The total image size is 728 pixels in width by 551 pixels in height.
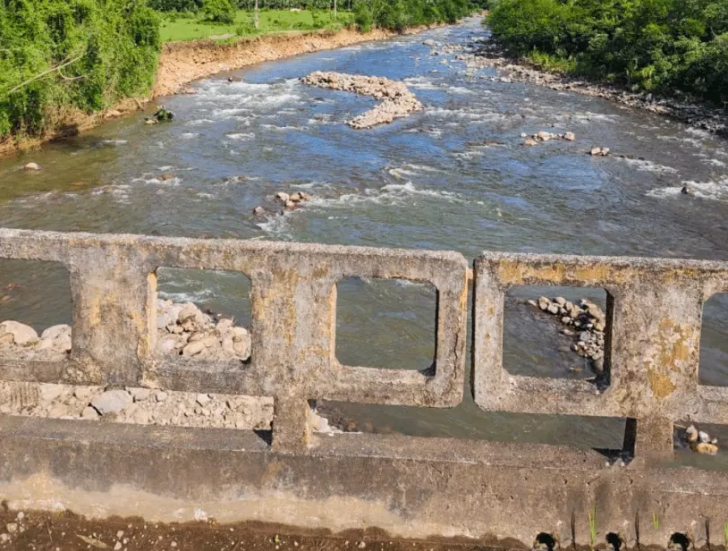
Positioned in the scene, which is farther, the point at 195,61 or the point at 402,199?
the point at 195,61

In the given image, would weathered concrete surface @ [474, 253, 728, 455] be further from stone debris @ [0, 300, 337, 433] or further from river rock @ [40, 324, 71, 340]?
river rock @ [40, 324, 71, 340]

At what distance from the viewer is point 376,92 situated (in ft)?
125

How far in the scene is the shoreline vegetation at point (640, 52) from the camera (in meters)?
34.6

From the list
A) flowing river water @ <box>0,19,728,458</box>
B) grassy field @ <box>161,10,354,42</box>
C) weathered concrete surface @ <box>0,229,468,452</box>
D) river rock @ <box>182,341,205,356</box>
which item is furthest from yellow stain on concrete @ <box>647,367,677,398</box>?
grassy field @ <box>161,10,354,42</box>

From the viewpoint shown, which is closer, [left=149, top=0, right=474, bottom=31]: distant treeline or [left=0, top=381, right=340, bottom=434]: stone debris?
[left=0, top=381, right=340, bottom=434]: stone debris

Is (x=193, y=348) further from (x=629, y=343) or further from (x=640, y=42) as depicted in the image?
(x=640, y=42)

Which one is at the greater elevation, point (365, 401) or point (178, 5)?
point (178, 5)

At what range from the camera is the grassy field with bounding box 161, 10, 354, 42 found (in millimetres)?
50094

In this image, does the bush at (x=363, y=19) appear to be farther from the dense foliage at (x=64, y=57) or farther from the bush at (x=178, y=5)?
the dense foliage at (x=64, y=57)

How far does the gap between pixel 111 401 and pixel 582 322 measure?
8.39 m

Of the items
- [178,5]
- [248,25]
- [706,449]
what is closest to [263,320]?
[706,449]

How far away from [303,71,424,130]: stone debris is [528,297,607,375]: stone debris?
1852 centimetres

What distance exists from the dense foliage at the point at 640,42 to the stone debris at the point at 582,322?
24727 mm

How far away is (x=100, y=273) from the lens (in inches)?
182
